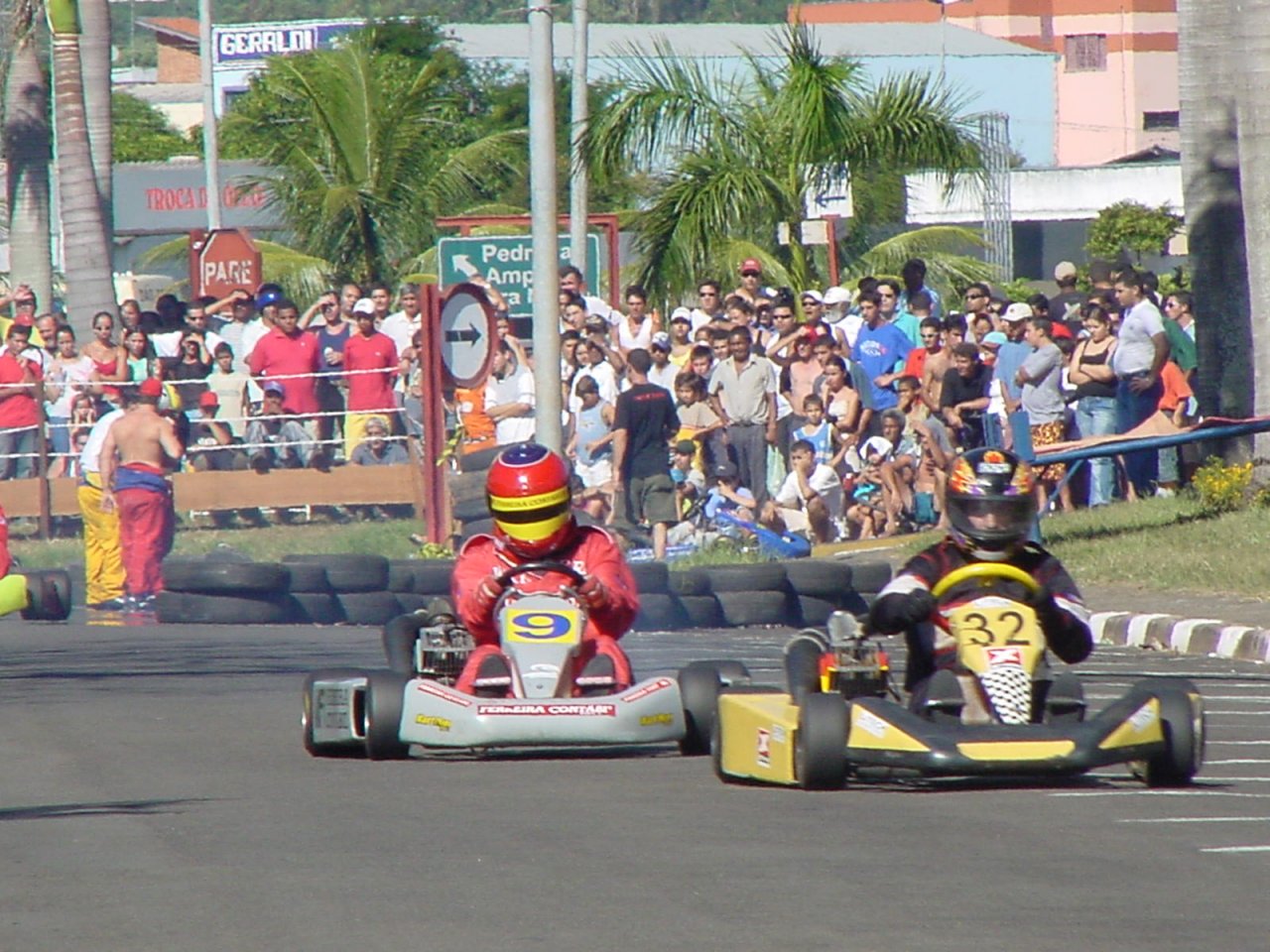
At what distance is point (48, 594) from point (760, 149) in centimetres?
1208

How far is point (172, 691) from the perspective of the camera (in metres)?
11.9

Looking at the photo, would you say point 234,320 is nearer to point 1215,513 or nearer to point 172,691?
point 1215,513

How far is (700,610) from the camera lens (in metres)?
15.9

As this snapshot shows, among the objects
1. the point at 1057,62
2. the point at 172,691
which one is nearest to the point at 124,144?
the point at 1057,62

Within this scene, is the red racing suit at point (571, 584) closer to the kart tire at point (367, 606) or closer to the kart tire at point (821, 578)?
the kart tire at point (821, 578)

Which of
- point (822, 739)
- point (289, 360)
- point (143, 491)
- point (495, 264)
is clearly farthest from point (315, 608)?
point (822, 739)

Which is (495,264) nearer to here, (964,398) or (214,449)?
(214,449)

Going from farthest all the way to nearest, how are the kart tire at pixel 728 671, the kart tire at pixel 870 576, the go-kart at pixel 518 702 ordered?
the kart tire at pixel 870 576 < the kart tire at pixel 728 671 < the go-kart at pixel 518 702

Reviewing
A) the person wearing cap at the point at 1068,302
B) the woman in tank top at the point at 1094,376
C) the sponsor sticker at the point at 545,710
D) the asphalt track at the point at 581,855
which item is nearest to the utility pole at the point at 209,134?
the person wearing cap at the point at 1068,302

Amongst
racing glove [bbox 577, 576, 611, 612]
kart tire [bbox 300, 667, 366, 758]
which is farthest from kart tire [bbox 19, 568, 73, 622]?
racing glove [bbox 577, 576, 611, 612]

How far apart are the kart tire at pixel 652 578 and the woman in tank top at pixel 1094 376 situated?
3995 mm

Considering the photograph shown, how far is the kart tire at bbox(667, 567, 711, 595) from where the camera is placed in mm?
15797

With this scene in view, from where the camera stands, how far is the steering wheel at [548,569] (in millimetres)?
9266

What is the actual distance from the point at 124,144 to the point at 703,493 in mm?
57785
